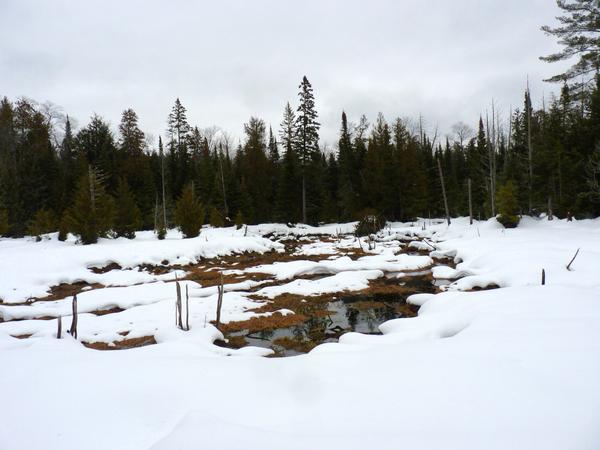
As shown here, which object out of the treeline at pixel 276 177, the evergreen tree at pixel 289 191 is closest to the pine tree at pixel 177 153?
the treeline at pixel 276 177

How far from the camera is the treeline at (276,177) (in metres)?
23.9

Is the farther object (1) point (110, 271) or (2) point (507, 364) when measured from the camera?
(1) point (110, 271)

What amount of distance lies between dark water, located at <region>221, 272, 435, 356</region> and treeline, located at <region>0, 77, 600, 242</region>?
17366 mm

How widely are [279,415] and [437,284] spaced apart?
434 inches

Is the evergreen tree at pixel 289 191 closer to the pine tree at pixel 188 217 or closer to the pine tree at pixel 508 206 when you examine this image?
the pine tree at pixel 188 217

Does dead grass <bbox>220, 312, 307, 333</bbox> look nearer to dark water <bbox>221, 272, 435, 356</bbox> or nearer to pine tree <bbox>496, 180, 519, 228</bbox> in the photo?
dark water <bbox>221, 272, 435, 356</bbox>

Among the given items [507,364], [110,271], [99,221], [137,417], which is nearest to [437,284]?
[507,364]

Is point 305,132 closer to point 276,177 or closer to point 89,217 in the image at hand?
point 276,177

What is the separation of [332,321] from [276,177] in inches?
1363

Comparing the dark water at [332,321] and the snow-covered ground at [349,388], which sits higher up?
the snow-covered ground at [349,388]

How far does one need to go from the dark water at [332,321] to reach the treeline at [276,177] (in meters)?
17.4

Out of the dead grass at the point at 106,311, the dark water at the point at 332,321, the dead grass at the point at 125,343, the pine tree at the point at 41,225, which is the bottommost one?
the dark water at the point at 332,321

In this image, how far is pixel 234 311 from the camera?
34.3 ft

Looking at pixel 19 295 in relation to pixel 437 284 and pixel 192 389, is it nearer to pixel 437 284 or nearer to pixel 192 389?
pixel 192 389
